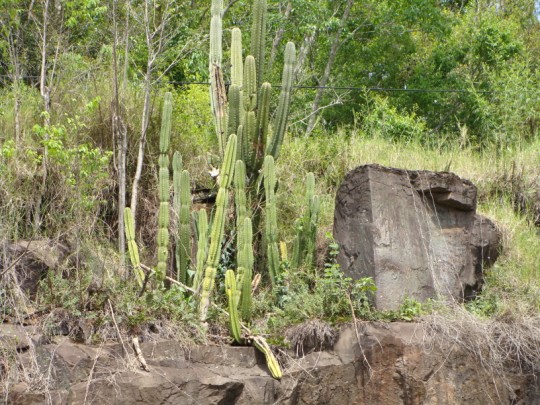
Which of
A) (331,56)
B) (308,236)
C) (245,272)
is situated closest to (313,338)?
(245,272)

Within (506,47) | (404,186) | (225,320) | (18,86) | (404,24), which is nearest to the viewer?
(225,320)

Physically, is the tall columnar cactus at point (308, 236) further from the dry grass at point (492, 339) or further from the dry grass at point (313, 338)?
the dry grass at point (492, 339)

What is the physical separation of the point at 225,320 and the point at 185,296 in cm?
54

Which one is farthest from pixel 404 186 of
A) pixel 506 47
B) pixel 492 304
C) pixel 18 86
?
pixel 506 47

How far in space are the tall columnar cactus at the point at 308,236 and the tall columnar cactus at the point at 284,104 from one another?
59 centimetres

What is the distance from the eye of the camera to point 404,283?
8516mm

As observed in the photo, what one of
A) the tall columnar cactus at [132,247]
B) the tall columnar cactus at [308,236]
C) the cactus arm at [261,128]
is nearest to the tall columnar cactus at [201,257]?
the tall columnar cactus at [132,247]

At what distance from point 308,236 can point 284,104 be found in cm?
146

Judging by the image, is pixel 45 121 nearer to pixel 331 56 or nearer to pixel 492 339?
pixel 492 339

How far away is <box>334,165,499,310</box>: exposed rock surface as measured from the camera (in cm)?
853

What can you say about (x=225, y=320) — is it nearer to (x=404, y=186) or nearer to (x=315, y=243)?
(x=315, y=243)

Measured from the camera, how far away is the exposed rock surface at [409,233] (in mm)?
8531

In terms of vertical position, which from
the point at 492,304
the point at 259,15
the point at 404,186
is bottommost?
the point at 492,304

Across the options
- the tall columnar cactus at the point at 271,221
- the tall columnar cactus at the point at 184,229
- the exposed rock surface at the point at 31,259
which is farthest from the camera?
the tall columnar cactus at the point at 271,221
